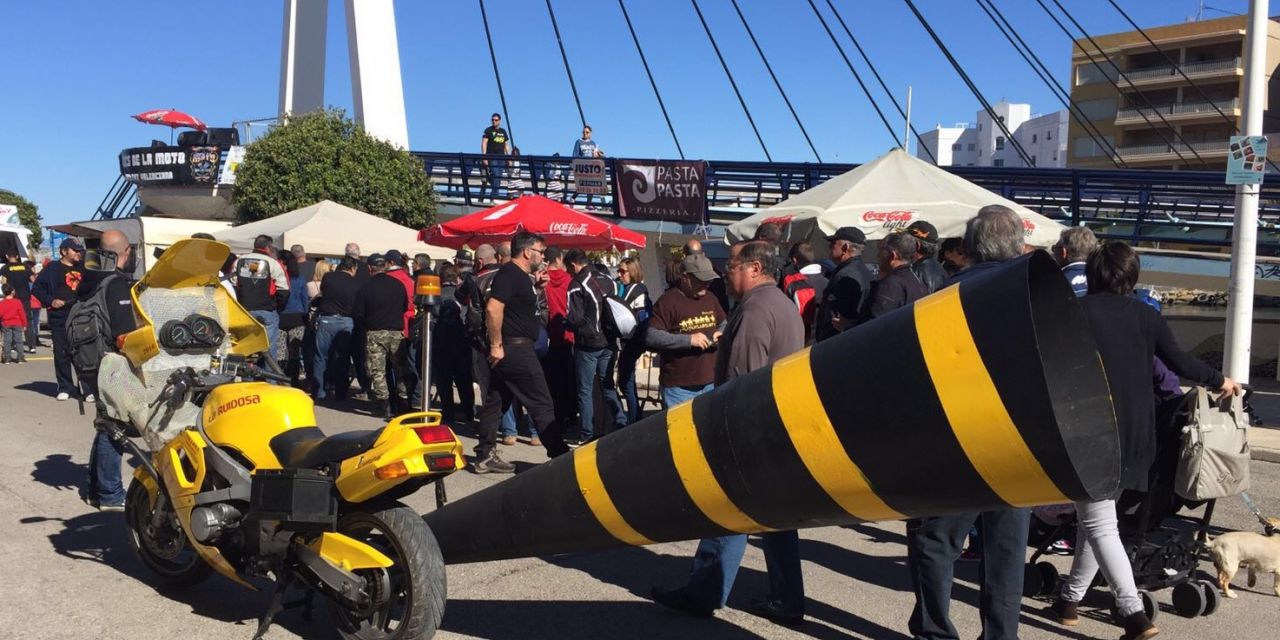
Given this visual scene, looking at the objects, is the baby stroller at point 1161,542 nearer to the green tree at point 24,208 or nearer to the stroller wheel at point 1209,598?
the stroller wheel at point 1209,598

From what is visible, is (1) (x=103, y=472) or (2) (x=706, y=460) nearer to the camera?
(2) (x=706, y=460)

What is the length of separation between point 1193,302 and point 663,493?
70.1 ft

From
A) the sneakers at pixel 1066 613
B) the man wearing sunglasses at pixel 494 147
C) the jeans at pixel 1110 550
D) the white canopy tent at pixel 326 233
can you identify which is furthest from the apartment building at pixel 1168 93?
the jeans at pixel 1110 550

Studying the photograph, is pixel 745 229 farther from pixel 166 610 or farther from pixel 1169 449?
pixel 166 610

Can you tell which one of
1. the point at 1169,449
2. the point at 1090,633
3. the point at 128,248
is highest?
the point at 128,248

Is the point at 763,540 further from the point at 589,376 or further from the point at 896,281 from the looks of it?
the point at 589,376

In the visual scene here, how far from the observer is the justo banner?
63.9 feet

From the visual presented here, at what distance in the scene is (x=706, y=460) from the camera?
3.44 m

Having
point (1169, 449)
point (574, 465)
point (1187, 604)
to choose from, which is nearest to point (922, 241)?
point (1169, 449)

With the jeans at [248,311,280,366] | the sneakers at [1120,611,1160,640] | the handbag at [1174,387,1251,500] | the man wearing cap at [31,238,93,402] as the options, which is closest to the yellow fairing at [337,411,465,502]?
the sneakers at [1120,611,1160,640]

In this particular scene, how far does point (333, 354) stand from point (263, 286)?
1.10 metres

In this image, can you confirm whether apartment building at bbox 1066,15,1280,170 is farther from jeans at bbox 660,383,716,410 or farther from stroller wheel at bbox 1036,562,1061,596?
stroller wheel at bbox 1036,562,1061,596

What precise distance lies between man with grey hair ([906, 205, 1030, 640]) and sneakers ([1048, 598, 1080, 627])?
0.96 m

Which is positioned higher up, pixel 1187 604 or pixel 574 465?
pixel 574 465
